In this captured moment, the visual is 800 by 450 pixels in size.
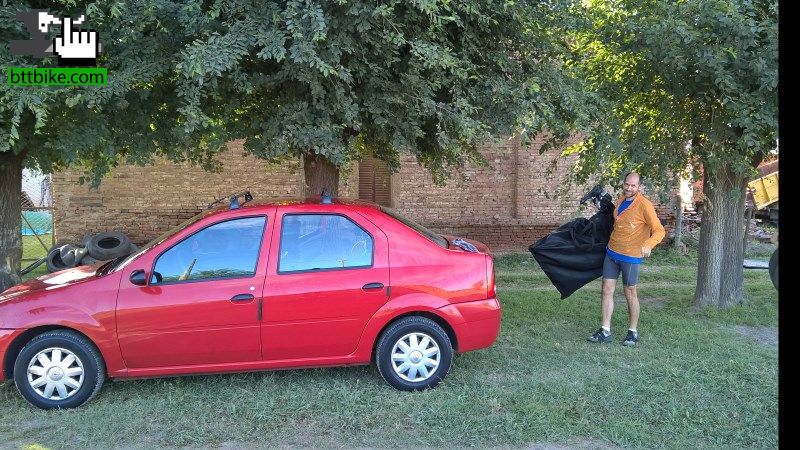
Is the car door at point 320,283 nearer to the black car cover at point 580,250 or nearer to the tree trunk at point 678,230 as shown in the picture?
the black car cover at point 580,250

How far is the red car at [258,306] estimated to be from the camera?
14.9 feet

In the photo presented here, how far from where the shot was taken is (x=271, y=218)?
4.88 metres

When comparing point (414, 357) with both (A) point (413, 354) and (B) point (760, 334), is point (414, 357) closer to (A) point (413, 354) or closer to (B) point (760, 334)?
(A) point (413, 354)

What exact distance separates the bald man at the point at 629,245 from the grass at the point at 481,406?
0.95 feet

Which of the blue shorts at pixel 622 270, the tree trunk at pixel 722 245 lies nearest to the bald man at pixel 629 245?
the blue shorts at pixel 622 270

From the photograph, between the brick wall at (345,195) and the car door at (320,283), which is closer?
the car door at (320,283)

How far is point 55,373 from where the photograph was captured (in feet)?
14.9

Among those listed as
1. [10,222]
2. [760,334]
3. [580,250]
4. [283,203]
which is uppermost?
[283,203]

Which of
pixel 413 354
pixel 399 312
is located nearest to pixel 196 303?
pixel 399 312

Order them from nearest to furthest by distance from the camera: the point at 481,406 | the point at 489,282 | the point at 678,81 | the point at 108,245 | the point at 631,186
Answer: the point at 481,406
the point at 489,282
the point at 631,186
the point at 678,81
the point at 108,245

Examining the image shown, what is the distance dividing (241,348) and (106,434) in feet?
3.48

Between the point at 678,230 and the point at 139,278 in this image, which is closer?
the point at 139,278

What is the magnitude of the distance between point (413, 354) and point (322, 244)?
114cm

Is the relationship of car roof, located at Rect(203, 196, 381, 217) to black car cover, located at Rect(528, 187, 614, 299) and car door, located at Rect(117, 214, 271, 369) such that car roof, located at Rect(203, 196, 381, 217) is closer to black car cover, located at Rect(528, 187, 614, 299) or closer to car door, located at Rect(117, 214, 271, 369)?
car door, located at Rect(117, 214, 271, 369)
